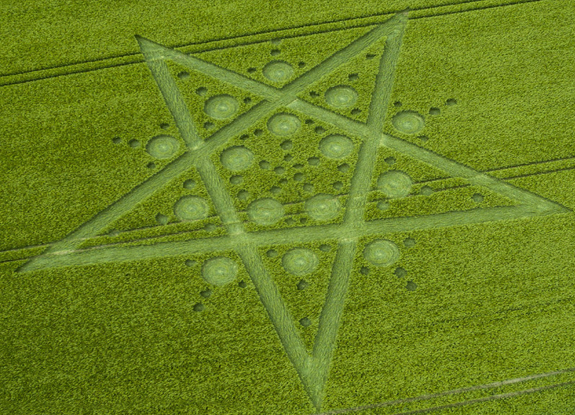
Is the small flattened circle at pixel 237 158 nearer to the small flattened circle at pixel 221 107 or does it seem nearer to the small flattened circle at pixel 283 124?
the small flattened circle at pixel 283 124

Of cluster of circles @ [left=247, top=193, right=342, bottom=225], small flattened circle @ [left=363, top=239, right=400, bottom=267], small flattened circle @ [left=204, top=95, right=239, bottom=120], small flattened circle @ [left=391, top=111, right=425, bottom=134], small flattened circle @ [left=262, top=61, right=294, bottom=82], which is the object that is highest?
small flattened circle @ [left=262, top=61, right=294, bottom=82]

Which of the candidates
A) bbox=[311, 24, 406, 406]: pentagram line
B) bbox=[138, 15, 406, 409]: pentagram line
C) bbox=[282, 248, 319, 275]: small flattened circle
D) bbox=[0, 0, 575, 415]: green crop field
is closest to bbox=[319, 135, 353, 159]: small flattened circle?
bbox=[0, 0, 575, 415]: green crop field

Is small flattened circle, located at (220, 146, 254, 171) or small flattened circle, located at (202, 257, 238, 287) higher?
small flattened circle, located at (220, 146, 254, 171)

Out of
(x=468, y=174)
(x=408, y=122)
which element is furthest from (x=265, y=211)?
(x=468, y=174)

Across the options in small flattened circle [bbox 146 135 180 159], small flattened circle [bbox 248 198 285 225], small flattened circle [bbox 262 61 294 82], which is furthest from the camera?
small flattened circle [bbox 262 61 294 82]

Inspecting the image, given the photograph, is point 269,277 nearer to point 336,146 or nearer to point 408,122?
point 336,146

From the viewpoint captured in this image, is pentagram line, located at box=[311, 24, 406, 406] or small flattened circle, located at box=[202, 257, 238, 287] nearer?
pentagram line, located at box=[311, 24, 406, 406]

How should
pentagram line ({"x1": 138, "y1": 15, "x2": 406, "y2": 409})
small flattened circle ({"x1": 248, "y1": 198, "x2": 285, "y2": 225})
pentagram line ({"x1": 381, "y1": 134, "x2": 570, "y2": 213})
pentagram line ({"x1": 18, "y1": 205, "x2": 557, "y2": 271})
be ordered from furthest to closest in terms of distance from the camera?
pentagram line ({"x1": 381, "y1": 134, "x2": 570, "y2": 213}) < small flattened circle ({"x1": 248, "y1": 198, "x2": 285, "y2": 225}) < pentagram line ({"x1": 18, "y1": 205, "x2": 557, "y2": 271}) < pentagram line ({"x1": 138, "y1": 15, "x2": 406, "y2": 409})

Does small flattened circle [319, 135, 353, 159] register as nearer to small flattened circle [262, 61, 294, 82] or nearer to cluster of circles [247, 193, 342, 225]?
cluster of circles [247, 193, 342, 225]
